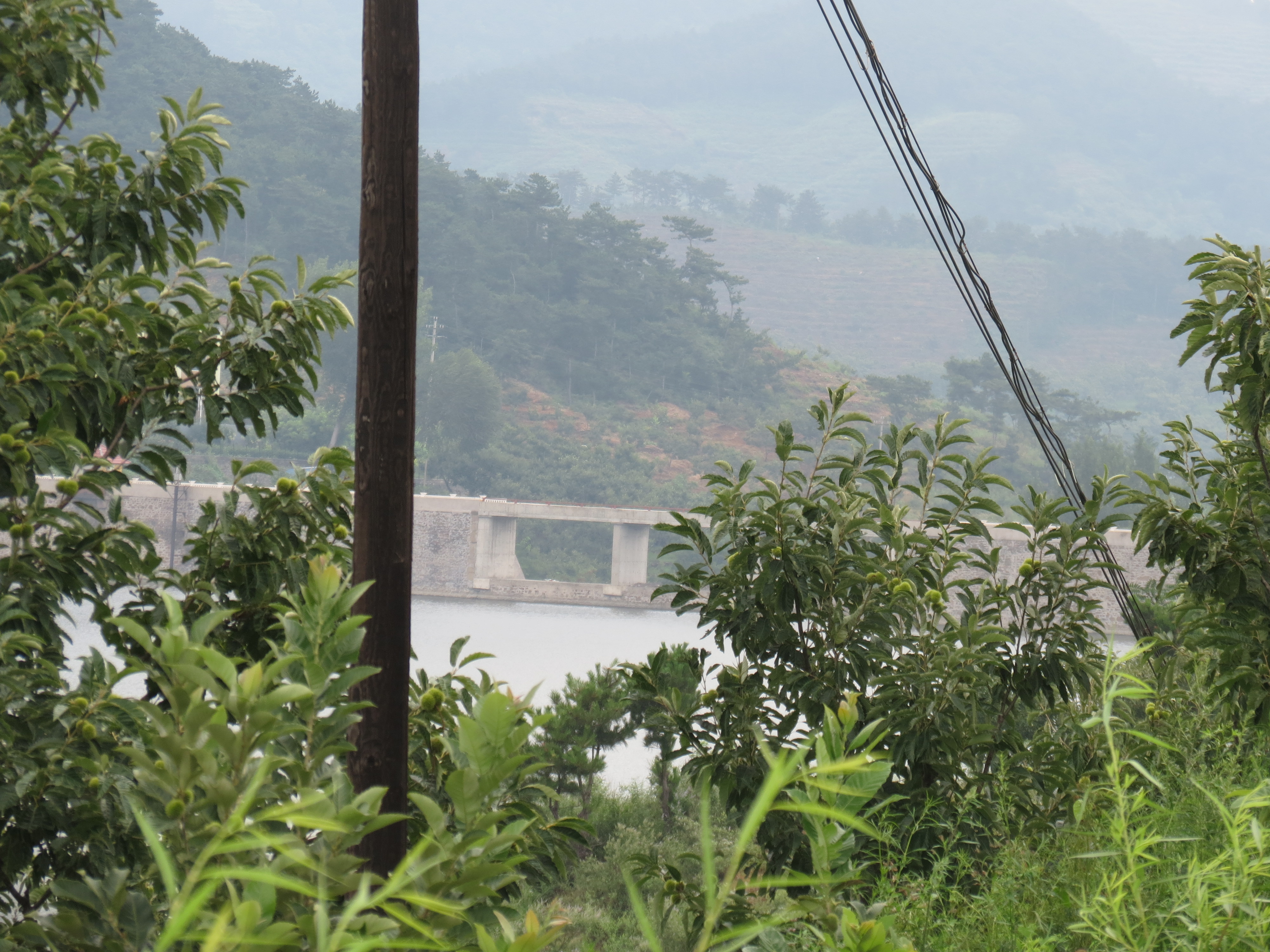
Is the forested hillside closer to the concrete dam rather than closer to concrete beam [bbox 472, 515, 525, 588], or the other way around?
the concrete dam

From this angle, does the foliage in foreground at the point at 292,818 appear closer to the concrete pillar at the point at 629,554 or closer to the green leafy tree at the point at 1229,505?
the green leafy tree at the point at 1229,505

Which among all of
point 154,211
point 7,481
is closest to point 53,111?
point 154,211

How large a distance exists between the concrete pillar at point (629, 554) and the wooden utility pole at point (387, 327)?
23789 millimetres

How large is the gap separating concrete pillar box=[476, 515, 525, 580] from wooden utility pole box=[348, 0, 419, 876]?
22806 mm

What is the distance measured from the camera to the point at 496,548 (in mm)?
24812

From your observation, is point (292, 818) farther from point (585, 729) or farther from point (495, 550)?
point (495, 550)

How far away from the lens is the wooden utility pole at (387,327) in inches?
66.6

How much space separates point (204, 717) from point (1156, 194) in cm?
11350

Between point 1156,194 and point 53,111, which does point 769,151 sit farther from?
point 53,111

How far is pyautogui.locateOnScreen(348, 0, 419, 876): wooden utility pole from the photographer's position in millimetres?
1692

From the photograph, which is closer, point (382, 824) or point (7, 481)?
point (382, 824)

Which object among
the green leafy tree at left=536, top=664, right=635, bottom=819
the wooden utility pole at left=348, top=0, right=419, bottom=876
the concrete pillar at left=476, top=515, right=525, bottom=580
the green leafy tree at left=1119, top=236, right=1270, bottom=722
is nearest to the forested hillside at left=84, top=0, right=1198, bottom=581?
the concrete pillar at left=476, top=515, right=525, bottom=580

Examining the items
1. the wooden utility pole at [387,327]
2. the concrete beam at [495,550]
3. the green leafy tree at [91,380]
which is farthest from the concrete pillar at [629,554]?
the wooden utility pole at [387,327]

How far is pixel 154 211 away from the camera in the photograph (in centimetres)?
197
